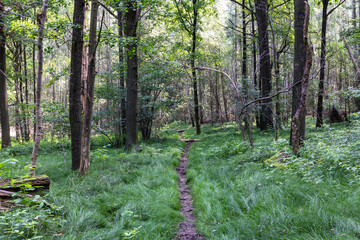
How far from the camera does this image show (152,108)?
41.1 feet

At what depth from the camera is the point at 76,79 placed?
5773 mm

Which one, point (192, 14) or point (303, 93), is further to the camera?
point (192, 14)

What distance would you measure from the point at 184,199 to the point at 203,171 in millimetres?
1424

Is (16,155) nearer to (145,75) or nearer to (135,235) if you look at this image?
(145,75)

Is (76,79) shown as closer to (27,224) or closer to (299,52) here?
(27,224)

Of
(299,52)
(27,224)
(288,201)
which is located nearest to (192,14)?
(299,52)

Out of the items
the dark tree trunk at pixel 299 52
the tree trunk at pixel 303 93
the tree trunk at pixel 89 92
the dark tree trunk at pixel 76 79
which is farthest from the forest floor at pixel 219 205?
the dark tree trunk at pixel 299 52

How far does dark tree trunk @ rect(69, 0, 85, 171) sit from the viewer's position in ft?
18.3

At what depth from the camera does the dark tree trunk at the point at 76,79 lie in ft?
18.3

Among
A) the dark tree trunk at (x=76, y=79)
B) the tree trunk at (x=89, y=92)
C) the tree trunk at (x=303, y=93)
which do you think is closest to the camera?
the tree trunk at (x=303, y=93)

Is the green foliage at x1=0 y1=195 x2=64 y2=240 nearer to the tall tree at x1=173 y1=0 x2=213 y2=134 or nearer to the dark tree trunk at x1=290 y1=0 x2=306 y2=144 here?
the dark tree trunk at x1=290 y1=0 x2=306 y2=144

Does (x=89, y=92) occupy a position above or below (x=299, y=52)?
below

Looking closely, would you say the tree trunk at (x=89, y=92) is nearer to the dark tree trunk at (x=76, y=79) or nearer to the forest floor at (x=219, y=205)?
the forest floor at (x=219, y=205)

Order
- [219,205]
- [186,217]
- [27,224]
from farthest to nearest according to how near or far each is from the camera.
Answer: [186,217]
[219,205]
[27,224]
